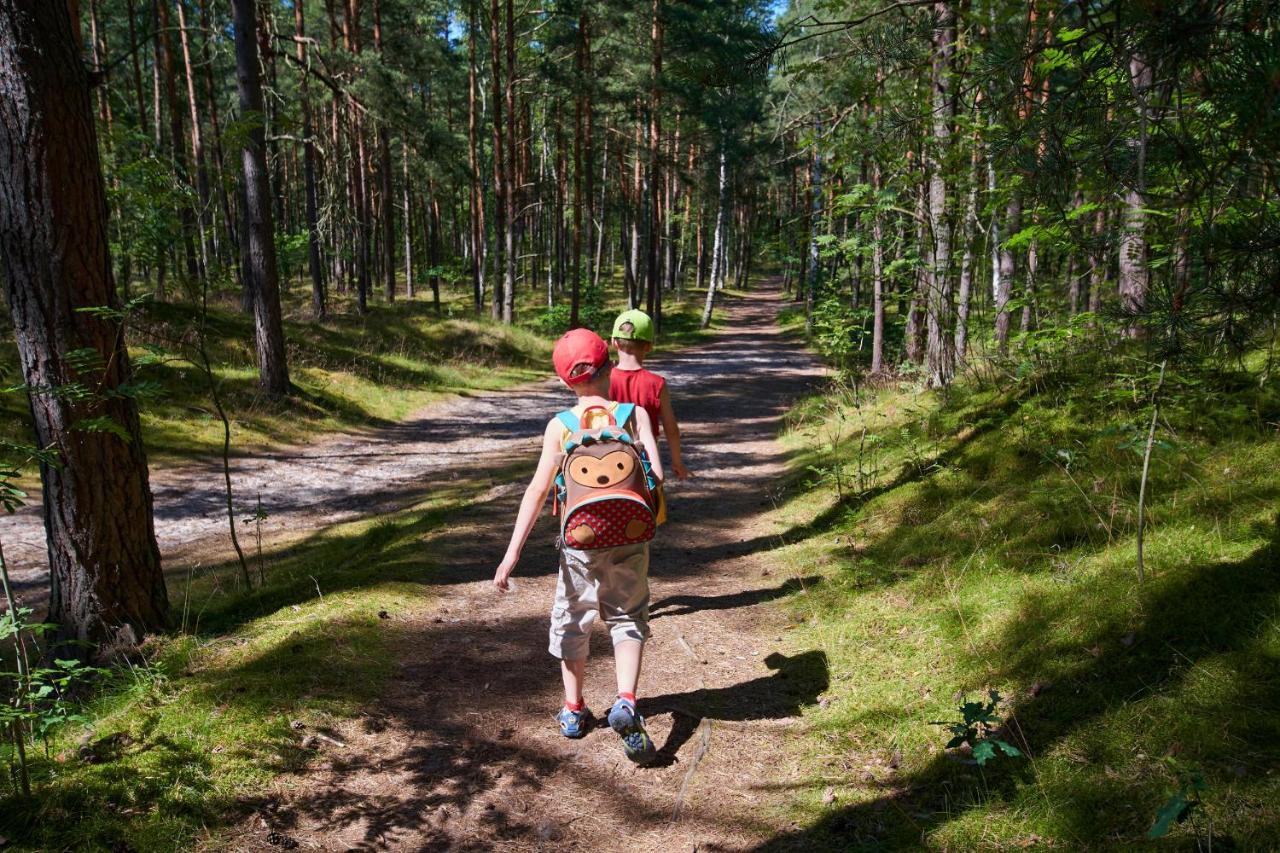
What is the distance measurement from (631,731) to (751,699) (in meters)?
0.99

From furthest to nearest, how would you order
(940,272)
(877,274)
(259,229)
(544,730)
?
(259,229)
(877,274)
(940,272)
(544,730)

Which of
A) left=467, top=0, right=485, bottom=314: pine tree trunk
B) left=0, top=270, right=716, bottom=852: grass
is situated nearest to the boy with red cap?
left=0, top=270, right=716, bottom=852: grass

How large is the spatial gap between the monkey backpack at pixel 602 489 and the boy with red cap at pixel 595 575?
2.6 inches

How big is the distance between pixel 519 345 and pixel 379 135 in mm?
7773

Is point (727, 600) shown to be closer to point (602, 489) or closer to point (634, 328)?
point (634, 328)

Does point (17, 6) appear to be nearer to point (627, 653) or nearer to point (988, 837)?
point (627, 653)

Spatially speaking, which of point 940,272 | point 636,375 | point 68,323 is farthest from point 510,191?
point 68,323

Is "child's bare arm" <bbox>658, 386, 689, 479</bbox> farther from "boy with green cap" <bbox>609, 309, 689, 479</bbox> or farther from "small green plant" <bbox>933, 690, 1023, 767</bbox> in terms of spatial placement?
"small green plant" <bbox>933, 690, 1023, 767</bbox>

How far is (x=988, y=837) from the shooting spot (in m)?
2.44

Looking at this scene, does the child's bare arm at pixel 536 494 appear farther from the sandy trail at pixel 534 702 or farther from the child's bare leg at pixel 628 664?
the sandy trail at pixel 534 702

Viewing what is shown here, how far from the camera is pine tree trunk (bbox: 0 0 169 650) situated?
3457 mm

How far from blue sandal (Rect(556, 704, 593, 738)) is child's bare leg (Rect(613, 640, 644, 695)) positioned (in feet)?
1.13

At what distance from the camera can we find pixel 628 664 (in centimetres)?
327

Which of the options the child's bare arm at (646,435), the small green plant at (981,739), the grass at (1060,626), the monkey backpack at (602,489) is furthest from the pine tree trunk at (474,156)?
the small green plant at (981,739)
